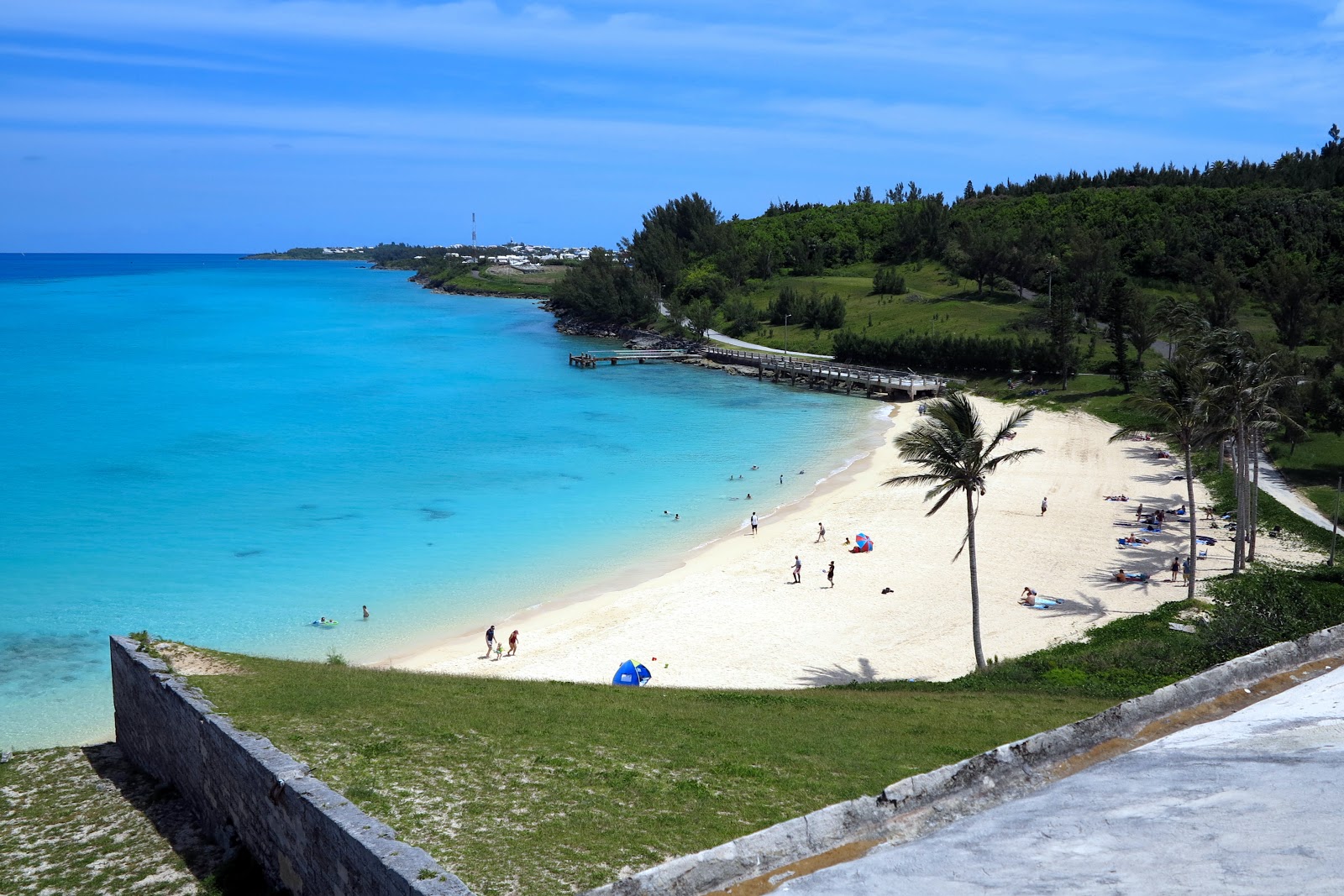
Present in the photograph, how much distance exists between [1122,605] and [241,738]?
22413mm

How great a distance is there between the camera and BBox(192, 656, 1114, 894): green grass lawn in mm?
10305

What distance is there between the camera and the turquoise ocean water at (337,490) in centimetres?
2794

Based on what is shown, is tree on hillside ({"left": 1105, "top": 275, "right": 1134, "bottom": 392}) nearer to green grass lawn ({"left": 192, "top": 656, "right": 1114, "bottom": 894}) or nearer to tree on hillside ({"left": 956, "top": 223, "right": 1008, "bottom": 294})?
tree on hillside ({"left": 956, "top": 223, "right": 1008, "bottom": 294})

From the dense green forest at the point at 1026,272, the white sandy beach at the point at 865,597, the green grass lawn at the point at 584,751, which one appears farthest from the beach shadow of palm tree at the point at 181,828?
the dense green forest at the point at 1026,272

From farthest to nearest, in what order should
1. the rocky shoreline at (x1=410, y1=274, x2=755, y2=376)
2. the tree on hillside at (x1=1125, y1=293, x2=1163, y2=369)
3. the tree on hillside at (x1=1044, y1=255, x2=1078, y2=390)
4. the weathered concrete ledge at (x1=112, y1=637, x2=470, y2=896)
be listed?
the rocky shoreline at (x1=410, y1=274, x2=755, y2=376)
the tree on hillside at (x1=1044, y1=255, x2=1078, y2=390)
the tree on hillside at (x1=1125, y1=293, x2=1163, y2=369)
the weathered concrete ledge at (x1=112, y1=637, x2=470, y2=896)

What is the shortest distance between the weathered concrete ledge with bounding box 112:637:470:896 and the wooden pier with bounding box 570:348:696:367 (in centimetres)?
7315

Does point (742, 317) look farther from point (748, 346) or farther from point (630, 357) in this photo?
point (630, 357)

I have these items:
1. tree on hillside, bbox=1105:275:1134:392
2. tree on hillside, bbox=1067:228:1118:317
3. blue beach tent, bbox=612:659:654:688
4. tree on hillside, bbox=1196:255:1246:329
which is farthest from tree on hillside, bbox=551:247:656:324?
blue beach tent, bbox=612:659:654:688

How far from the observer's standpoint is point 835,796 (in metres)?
11.8

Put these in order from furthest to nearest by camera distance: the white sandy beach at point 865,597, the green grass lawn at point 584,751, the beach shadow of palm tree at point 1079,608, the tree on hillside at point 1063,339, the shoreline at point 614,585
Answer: the tree on hillside at point 1063,339
the beach shadow of palm tree at point 1079,608
the shoreline at point 614,585
the white sandy beach at point 865,597
the green grass lawn at point 584,751

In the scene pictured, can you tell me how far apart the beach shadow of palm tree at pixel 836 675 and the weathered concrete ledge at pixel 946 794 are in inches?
488

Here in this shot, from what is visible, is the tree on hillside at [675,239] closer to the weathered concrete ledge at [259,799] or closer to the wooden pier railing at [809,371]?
the wooden pier railing at [809,371]

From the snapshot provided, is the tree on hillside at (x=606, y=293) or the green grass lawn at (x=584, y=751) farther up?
the tree on hillside at (x=606, y=293)

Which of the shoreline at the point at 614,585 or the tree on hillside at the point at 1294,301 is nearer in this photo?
the shoreline at the point at 614,585
